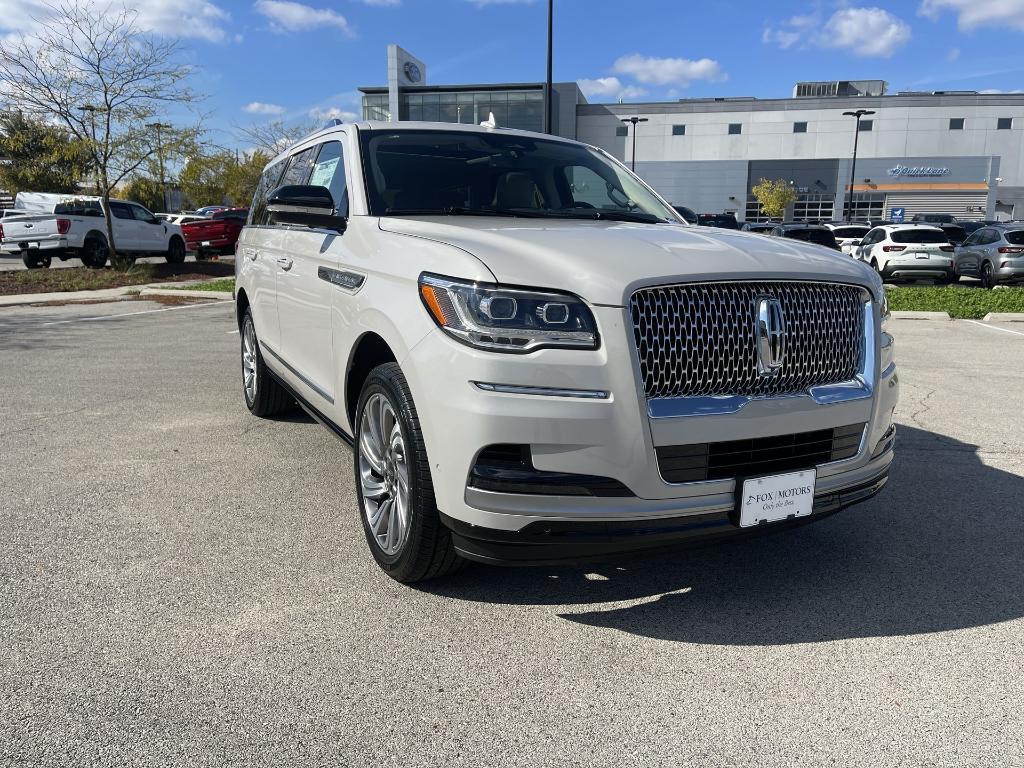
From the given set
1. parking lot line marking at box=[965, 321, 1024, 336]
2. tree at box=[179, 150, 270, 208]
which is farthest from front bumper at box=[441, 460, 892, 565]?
tree at box=[179, 150, 270, 208]

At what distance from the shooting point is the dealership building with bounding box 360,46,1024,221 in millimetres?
68500

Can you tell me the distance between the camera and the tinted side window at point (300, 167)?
4951mm

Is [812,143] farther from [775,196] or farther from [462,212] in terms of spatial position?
[462,212]

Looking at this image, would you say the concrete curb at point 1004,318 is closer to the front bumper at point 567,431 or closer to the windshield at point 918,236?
the windshield at point 918,236

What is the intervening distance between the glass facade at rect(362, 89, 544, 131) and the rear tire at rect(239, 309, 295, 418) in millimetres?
60146

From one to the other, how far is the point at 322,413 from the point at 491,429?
193cm

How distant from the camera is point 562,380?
256 cm

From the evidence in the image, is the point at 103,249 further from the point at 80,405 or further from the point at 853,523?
the point at 853,523

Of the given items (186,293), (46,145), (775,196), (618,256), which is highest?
(775,196)

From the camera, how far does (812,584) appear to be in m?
3.39

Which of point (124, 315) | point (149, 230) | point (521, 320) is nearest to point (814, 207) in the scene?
point (149, 230)

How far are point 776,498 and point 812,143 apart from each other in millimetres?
75570

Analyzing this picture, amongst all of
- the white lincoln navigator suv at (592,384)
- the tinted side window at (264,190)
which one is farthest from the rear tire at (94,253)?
the white lincoln navigator suv at (592,384)

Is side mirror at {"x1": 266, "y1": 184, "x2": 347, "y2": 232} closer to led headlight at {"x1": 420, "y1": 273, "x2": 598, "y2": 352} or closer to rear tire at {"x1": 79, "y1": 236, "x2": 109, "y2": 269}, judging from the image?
led headlight at {"x1": 420, "y1": 273, "x2": 598, "y2": 352}
